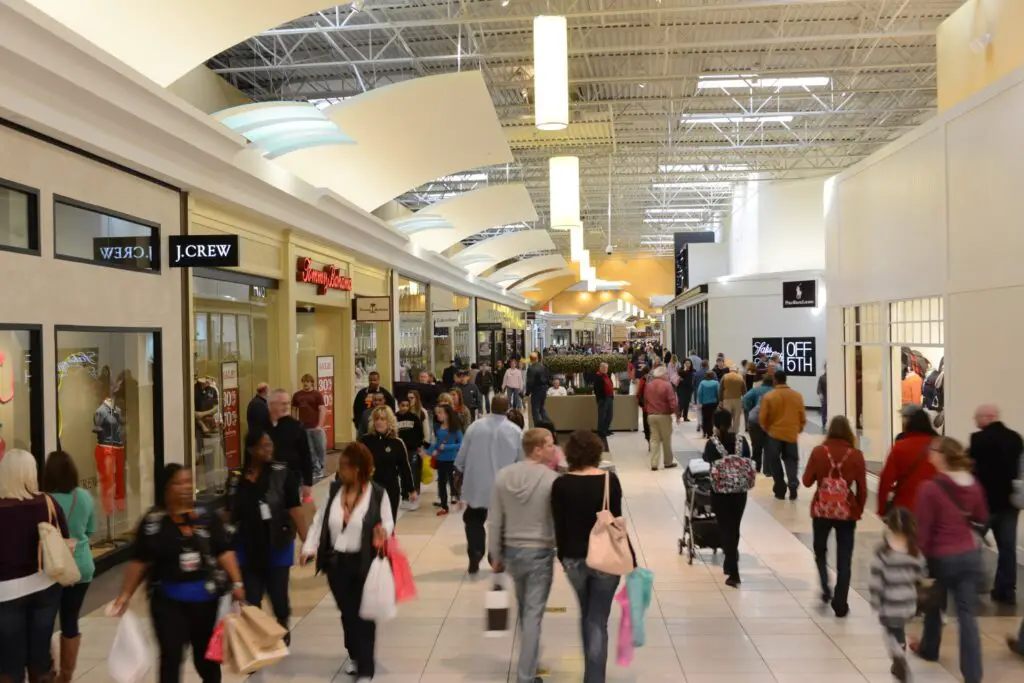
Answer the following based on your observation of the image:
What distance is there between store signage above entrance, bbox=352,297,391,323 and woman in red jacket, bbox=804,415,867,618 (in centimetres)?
1114

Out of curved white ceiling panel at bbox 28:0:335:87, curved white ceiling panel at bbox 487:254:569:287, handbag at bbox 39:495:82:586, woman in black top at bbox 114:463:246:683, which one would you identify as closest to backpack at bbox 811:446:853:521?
woman in black top at bbox 114:463:246:683

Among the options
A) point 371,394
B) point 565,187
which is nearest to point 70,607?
point 371,394

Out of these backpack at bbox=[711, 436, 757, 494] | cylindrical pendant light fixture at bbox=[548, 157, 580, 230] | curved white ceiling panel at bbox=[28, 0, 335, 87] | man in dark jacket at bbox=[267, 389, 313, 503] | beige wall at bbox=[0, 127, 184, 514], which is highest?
curved white ceiling panel at bbox=[28, 0, 335, 87]

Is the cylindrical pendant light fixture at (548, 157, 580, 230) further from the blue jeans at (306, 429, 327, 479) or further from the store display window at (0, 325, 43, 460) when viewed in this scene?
the store display window at (0, 325, 43, 460)

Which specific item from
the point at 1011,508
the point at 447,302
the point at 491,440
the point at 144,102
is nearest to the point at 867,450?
the point at 1011,508

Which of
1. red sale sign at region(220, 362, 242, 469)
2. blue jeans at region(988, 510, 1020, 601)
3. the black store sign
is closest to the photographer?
blue jeans at region(988, 510, 1020, 601)

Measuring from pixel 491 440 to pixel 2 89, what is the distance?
4259mm

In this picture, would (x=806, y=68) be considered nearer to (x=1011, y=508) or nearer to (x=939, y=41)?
(x=939, y=41)

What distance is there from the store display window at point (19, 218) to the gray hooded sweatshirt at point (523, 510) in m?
4.09

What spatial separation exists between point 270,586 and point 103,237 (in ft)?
12.9

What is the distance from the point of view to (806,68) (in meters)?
18.6

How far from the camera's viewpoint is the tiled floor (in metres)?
5.15

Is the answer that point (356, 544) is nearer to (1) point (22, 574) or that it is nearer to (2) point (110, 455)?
(1) point (22, 574)

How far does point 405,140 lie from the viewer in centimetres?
1520
